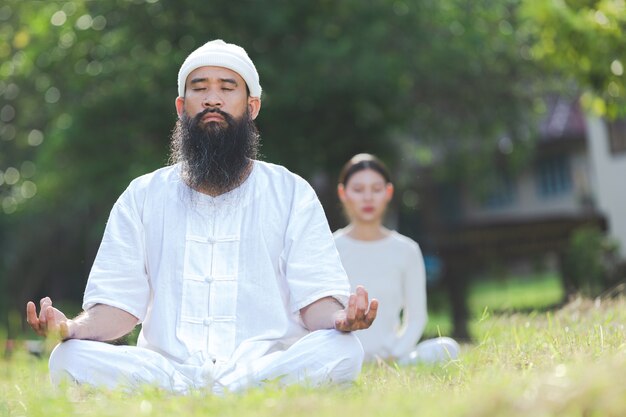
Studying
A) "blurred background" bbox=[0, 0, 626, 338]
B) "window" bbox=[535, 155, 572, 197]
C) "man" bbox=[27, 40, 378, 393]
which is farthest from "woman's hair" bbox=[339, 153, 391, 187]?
"window" bbox=[535, 155, 572, 197]

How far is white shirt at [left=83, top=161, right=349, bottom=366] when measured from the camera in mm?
5387

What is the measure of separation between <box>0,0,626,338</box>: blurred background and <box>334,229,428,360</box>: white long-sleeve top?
4.55m

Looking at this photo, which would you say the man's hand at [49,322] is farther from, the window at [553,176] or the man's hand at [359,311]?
the window at [553,176]

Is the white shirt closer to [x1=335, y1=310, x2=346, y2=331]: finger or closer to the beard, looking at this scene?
the beard

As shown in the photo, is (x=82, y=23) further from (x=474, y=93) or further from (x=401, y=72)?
(x=474, y=93)

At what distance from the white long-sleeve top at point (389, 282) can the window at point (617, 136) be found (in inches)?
590

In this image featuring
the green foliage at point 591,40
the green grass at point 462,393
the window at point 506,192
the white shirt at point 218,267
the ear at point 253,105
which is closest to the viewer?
the green grass at point 462,393

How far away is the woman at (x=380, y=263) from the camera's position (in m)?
8.00

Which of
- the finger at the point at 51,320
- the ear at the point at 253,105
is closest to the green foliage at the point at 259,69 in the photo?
the ear at the point at 253,105

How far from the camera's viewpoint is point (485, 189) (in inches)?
963

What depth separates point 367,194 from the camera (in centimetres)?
817

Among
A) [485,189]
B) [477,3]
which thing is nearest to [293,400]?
[477,3]

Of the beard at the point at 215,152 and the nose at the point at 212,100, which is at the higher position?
the nose at the point at 212,100

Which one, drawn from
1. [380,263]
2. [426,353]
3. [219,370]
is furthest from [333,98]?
[219,370]
